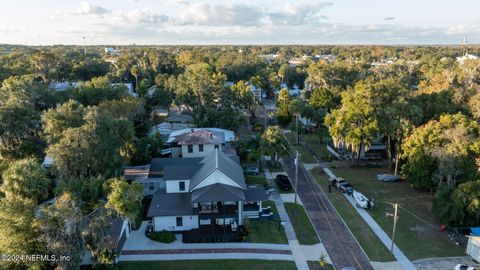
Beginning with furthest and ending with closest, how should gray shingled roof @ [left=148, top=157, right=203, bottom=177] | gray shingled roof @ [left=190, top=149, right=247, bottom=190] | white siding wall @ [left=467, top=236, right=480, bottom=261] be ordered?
gray shingled roof @ [left=148, top=157, right=203, bottom=177] → gray shingled roof @ [left=190, top=149, right=247, bottom=190] → white siding wall @ [left=467, top=236, right=480, bottom=261]

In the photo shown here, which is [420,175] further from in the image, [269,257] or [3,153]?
[3,153]

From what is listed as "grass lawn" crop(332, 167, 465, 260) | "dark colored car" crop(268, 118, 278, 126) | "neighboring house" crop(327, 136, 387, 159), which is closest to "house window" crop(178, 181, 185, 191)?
"grass lawn" crop(332, 167, 465, 260)

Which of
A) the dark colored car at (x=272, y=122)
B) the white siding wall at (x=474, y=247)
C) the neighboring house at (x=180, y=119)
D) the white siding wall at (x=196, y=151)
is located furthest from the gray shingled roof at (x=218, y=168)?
the dark colored car at (x=272, y=122)

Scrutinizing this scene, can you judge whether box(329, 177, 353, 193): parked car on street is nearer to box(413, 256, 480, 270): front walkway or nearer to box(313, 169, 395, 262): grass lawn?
box(313, 169, 395, 262): grass lawn

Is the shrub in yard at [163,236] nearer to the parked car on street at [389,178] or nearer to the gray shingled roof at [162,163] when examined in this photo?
the gray shingled roof at [162,163]

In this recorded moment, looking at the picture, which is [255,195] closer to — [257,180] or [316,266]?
[257,180]

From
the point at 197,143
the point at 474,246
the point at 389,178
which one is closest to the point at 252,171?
the point at 197,143
